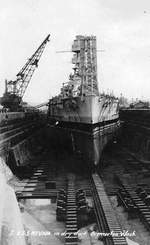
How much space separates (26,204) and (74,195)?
1.95 metres

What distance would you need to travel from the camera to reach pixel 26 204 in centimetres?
1116

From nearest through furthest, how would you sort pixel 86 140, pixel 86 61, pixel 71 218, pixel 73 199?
1. pixel 71 218
2. pixel 73 199
3. pixel 86 140
4. pixel 86 61

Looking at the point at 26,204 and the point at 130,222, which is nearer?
the point at 130,222

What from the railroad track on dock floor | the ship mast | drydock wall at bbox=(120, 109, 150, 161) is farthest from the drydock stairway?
the ship mast

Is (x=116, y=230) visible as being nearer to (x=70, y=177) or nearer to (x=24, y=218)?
(x=24, y=218)

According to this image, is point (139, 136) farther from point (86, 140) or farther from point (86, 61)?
point (86, 61)

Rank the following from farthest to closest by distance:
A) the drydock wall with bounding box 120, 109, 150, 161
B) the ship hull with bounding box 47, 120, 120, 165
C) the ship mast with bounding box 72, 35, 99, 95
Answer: the ship mast with bounding box 72, 35, 99, 95
the drydock wall with bounding box 120, 109, 150, 161
the ship hull with bounding box 47, 120, 120, 165

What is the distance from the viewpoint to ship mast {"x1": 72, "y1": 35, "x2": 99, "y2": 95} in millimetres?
26812

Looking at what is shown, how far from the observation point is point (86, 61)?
31.4 metres

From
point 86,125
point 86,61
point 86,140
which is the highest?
point 86,61

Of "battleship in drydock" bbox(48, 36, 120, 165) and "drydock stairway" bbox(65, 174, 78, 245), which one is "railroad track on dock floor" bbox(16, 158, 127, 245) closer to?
"drydock stairway" bbox(65, 174, 78, 245)

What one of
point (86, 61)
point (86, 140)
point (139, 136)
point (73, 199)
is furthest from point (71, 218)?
point (86, 61)

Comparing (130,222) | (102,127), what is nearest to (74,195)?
(130,222)

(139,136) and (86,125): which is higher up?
(86,125)
